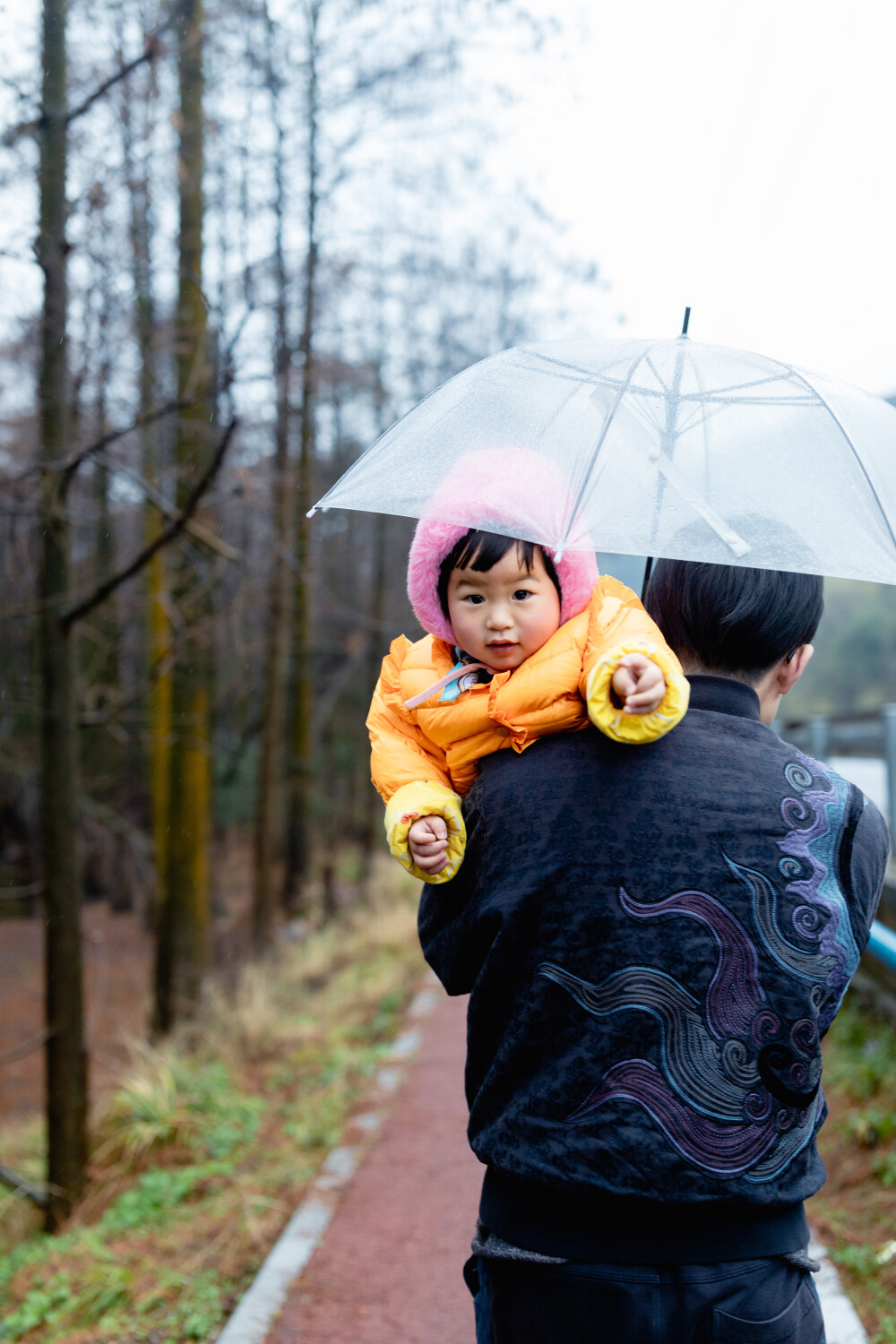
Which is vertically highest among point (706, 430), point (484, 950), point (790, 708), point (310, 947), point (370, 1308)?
point (706, 430)

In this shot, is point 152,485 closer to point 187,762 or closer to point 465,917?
point 187,762

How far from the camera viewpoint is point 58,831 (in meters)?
5.55

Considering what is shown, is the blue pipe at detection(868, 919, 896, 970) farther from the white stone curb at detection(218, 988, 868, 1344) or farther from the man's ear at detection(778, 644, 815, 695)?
the man's ear at detection(778, 644, 815, 695)

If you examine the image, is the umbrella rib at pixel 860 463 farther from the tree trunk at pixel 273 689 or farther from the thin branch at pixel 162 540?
the tree trunk at pixel 273 689

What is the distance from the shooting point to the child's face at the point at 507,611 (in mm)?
1749

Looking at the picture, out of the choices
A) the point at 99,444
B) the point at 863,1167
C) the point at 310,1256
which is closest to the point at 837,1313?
the point at 863,1167

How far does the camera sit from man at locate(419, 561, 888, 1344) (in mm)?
1406

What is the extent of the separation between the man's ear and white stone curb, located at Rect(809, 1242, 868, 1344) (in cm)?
234

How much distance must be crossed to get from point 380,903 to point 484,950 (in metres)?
12.9

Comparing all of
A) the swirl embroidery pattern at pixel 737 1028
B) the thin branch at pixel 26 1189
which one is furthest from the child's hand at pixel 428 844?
the thin branch at pixel 26 1189

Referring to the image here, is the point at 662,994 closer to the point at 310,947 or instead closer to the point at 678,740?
the point at 678,740

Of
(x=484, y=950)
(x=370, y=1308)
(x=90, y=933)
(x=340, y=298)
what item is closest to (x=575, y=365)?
(x=484, y=950)

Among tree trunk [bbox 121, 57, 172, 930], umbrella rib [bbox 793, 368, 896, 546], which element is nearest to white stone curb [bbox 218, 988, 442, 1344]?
tree trunk [bbox 121, 57, 172, 930]

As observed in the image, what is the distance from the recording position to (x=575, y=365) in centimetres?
199
